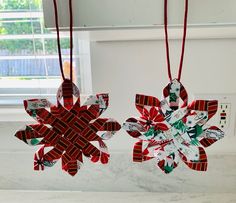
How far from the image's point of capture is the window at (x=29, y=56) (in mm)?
841

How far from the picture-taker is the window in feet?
2.76

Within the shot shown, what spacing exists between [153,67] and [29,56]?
377 mm

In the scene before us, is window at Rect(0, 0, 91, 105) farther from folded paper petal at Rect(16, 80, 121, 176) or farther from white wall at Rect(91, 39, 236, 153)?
folded paper petal at Rect(16, 80, 121, 176)

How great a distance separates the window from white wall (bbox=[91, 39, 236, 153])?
80 mm

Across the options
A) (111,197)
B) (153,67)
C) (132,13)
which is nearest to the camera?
(132,13)

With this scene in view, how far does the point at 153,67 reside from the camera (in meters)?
0.78

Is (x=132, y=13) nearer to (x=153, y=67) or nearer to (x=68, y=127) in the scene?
(x=68, y=127)

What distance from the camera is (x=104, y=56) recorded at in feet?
2.56

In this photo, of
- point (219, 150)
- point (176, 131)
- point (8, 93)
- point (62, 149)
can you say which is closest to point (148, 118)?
point (176, 131)

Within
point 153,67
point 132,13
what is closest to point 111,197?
point 153,67

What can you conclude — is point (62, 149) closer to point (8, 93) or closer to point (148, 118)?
point (148, 118)

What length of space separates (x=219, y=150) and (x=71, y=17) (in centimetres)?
60

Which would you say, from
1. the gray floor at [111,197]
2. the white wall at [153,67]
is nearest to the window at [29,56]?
the white wall at [153,67]

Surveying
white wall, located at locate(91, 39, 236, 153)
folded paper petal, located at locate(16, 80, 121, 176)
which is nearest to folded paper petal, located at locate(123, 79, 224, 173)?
folded paper petal, located at locate(16, 80, 121, 176)
